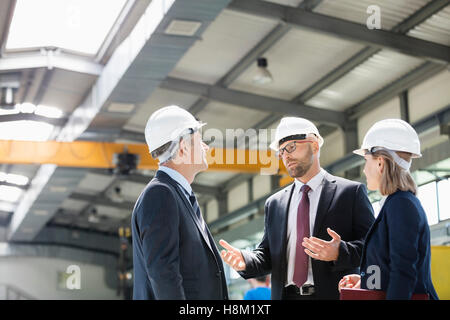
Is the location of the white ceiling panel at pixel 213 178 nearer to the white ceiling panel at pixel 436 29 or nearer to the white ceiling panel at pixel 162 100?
the white ceiling panel at pixel 162 100

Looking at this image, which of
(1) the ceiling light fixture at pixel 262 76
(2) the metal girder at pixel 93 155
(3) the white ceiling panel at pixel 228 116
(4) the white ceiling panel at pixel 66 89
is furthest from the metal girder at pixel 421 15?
(4) the white ceiling panel at pixel 66 89

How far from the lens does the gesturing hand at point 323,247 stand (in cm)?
339

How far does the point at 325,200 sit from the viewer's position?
12.6 feet

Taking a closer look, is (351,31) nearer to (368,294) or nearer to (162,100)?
(162,100)

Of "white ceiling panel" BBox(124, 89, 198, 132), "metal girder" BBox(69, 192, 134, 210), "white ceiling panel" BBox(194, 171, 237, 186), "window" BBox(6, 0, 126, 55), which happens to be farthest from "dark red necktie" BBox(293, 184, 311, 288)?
"metal girder" BBox(69, 192, 134, 210)

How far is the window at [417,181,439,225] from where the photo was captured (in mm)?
11680

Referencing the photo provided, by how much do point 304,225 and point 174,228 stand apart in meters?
1.04

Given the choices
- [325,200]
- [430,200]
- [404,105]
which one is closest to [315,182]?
[325,200]

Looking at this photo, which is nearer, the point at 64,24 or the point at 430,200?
the point at 64,24

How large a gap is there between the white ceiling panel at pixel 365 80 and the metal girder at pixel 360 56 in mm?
162

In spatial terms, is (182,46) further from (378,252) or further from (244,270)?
(378,252)

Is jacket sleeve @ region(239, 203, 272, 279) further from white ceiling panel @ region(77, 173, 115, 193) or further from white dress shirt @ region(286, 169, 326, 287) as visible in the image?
white ceiling panel @ region(77, 173, 115, 193)

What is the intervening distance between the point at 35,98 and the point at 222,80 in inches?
159
